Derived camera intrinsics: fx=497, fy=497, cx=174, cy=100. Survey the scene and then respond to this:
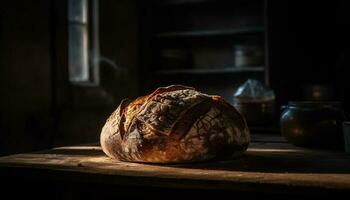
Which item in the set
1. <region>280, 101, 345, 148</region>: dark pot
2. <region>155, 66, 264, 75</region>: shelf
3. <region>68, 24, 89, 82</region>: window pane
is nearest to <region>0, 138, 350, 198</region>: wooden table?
<region>280, 101, 345, 148</region>: dark pot

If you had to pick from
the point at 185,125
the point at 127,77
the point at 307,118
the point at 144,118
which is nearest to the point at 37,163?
the point at 144,118

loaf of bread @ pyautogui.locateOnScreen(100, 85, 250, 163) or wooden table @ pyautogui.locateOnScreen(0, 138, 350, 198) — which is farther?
loaf of bread @ pyautogui.locateOnScreen(100, 85, 250, 163)

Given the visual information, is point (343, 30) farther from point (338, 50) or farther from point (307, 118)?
point (307, 118)

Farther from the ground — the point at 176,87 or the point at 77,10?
the point at 77,10

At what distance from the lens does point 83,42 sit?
176 inches

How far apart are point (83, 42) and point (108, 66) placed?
36 cm

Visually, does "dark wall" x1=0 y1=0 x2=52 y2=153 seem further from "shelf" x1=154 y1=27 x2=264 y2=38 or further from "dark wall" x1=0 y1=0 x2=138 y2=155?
"shelf" x1=154 y1=27 x2=264 y2=38

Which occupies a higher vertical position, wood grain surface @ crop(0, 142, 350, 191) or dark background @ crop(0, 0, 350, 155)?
dark background @ crop(0, 0, 350, 155)

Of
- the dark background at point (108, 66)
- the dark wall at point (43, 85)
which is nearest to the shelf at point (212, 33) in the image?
the dark background at point (108, 66)

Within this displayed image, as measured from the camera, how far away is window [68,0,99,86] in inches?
171

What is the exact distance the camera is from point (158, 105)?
1712mm

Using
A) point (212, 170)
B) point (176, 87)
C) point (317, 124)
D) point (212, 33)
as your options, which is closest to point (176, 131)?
point (212, 170)

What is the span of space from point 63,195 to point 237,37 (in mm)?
4023

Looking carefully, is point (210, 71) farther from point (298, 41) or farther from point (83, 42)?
point (83, 42)
